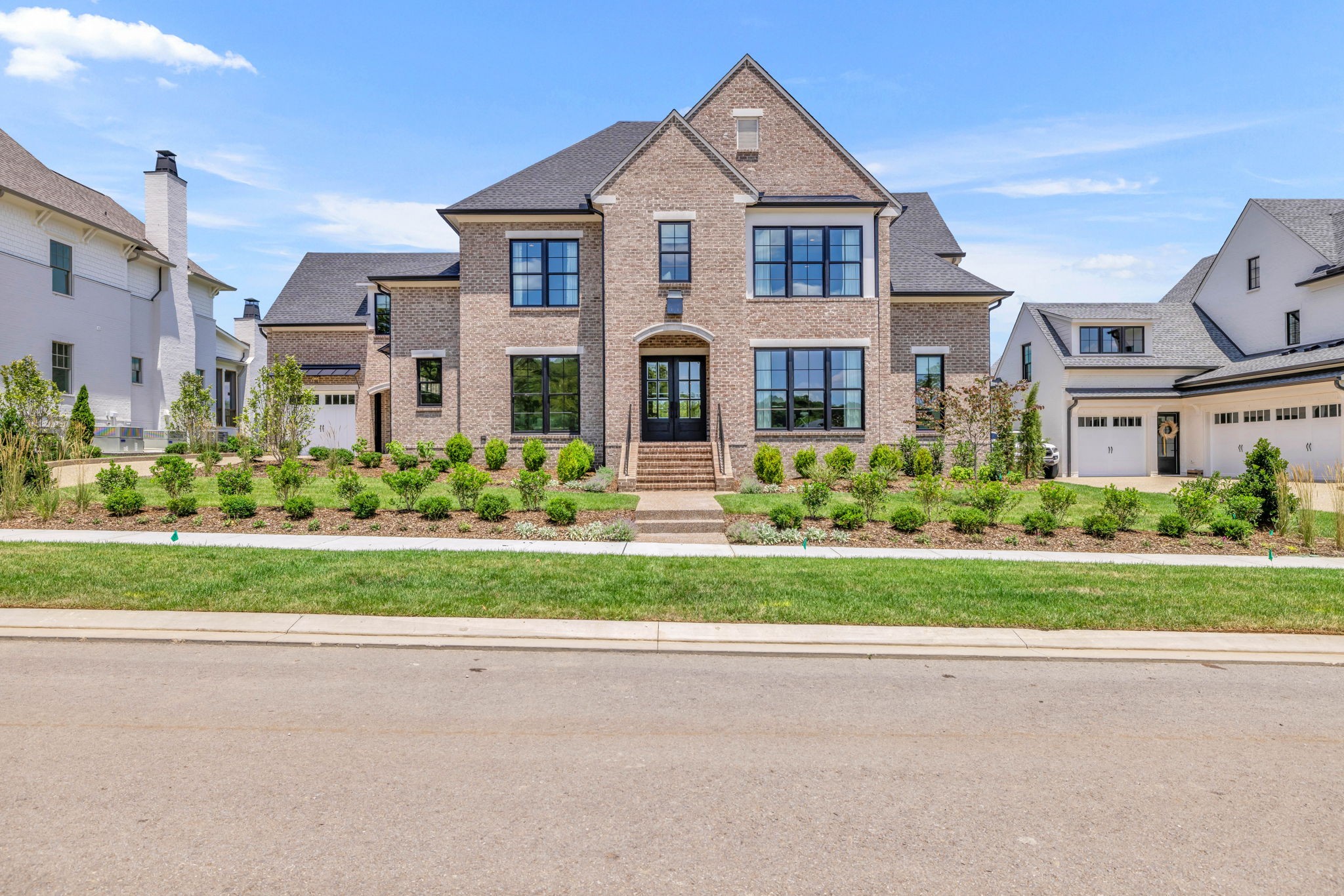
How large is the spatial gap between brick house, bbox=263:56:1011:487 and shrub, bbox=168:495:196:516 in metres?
9.88

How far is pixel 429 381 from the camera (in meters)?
24.3

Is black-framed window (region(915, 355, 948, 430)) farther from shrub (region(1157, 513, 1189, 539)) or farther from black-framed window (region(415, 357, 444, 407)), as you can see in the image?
black-framed window (region(415, 357, 444, 407))

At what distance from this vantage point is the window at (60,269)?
82.6 feet

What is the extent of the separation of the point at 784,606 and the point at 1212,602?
4569mm

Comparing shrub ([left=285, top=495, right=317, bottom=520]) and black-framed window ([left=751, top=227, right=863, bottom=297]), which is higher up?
black-framed window ([left=751, top=227, right=863, bottom=297])

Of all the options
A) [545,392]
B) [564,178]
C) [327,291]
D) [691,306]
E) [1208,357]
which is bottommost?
[545,392]

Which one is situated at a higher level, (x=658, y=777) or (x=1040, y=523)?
(x=1040, y=523)

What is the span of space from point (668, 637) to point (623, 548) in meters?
4.53

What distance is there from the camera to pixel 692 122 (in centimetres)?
→ 2375

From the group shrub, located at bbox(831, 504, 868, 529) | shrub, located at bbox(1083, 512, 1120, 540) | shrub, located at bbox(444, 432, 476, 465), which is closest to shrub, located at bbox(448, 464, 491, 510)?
shrub, located at bbox(831, 504, 868, 529)

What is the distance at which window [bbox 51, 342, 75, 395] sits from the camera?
25062 mm

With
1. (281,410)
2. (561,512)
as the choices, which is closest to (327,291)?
(281,410)

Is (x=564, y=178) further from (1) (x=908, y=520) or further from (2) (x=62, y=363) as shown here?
(2) (x=62, y=363)

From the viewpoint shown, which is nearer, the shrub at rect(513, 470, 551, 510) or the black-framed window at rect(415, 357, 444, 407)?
the shrub at rect(513, 470, 551, 510)
